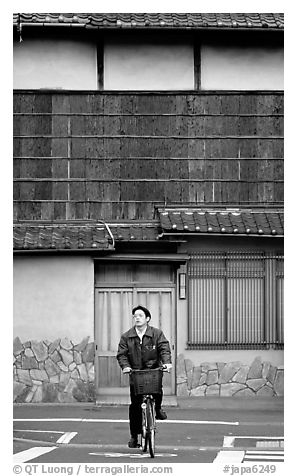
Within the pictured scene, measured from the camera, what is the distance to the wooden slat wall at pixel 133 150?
22031 mm

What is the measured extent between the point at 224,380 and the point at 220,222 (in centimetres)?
318

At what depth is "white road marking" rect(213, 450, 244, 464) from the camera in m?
13.5

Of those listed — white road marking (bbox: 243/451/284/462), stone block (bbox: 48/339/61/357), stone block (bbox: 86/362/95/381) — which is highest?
stone block (bbox: 48/339/61/357)

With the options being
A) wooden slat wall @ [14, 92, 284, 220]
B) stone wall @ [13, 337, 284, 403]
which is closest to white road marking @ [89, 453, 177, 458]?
stone wall @ [13, 337, 284, 403]

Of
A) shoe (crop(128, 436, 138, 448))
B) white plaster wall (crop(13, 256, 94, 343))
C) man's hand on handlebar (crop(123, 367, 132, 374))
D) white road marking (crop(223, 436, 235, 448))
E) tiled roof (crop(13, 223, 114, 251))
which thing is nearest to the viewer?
man's hand on handlebar (crop(123, 367, 132, 374))

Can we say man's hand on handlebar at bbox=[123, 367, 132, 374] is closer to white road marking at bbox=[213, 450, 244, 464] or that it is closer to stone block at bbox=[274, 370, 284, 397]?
white road marking at bbox=[213, 450, 244, 464]

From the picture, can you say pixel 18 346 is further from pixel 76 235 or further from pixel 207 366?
pixel 207 366

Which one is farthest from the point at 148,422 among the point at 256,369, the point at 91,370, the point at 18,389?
the point at 256,369

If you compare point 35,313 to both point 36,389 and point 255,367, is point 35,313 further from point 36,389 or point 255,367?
point 255,367

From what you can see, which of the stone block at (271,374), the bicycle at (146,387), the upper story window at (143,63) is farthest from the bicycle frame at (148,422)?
the upper story window at (143,63)

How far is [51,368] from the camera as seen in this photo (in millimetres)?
21344

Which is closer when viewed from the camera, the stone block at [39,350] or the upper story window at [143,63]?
the stone block at [39,350]

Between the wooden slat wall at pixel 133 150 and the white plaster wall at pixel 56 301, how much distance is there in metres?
1.16

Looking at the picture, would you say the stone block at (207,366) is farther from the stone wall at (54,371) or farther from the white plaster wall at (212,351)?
the stone wall at (54,371)
